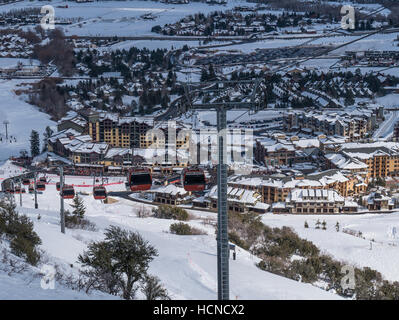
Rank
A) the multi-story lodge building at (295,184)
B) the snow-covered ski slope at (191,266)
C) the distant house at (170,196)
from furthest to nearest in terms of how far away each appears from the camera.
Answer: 1. the multi-story lodge building at (295,184)
2. the distant house at (170,196)
3. the snow-covered ski slope at (191,266)

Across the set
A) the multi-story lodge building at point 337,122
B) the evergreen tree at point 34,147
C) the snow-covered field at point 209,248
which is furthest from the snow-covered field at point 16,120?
the multi-story lodge building at point 337,122

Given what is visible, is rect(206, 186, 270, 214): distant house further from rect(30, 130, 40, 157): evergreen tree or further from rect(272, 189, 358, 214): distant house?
rect(30, 130, 40, 157): evergreen tree

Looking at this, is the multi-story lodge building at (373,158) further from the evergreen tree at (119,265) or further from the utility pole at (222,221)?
the utility pole at (222,221)

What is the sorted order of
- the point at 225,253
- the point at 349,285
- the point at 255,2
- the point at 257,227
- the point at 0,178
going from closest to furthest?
the point at 225,253
the point at 349,285
the point at 257,227
the point at 0,178
the point at 255,2

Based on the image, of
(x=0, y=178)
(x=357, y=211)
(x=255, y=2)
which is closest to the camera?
(x=357, y=211)

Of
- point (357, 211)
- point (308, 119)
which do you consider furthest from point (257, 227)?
point (308, 119)

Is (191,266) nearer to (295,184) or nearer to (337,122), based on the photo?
(295,184)

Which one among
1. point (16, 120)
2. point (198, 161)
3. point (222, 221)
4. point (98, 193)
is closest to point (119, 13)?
point (16, 120)

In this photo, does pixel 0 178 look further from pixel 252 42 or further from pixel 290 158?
pixel 252 42
